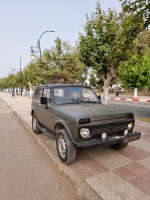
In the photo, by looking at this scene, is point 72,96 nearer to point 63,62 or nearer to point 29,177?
point 29,177

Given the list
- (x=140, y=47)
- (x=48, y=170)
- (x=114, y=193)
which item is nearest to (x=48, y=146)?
(x=48, y=170)

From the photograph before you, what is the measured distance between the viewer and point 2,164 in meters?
3.69

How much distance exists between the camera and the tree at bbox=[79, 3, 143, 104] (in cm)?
777

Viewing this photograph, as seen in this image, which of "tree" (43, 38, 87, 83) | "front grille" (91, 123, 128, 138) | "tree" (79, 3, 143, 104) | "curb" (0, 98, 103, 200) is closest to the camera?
"curb" (0, 98, 103, 200)

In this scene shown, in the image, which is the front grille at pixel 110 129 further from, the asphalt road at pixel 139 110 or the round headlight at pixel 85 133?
the asphalt road at pixel 139 110

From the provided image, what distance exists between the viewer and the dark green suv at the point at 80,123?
3.02 meters

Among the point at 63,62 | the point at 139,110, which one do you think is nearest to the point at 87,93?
the point at 139,110

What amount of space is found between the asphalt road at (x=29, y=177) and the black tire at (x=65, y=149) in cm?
32

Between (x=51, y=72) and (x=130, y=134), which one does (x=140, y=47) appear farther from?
(x=130, y=134)

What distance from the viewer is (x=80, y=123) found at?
295 centimetres

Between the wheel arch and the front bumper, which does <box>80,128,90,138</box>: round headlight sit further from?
the wheel arch

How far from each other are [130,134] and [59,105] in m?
1.84

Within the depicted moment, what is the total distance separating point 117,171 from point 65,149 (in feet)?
3.86

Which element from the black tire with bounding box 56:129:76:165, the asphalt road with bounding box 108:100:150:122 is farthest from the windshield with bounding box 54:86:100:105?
the asphalt road with bounding box 108:100:150:122
